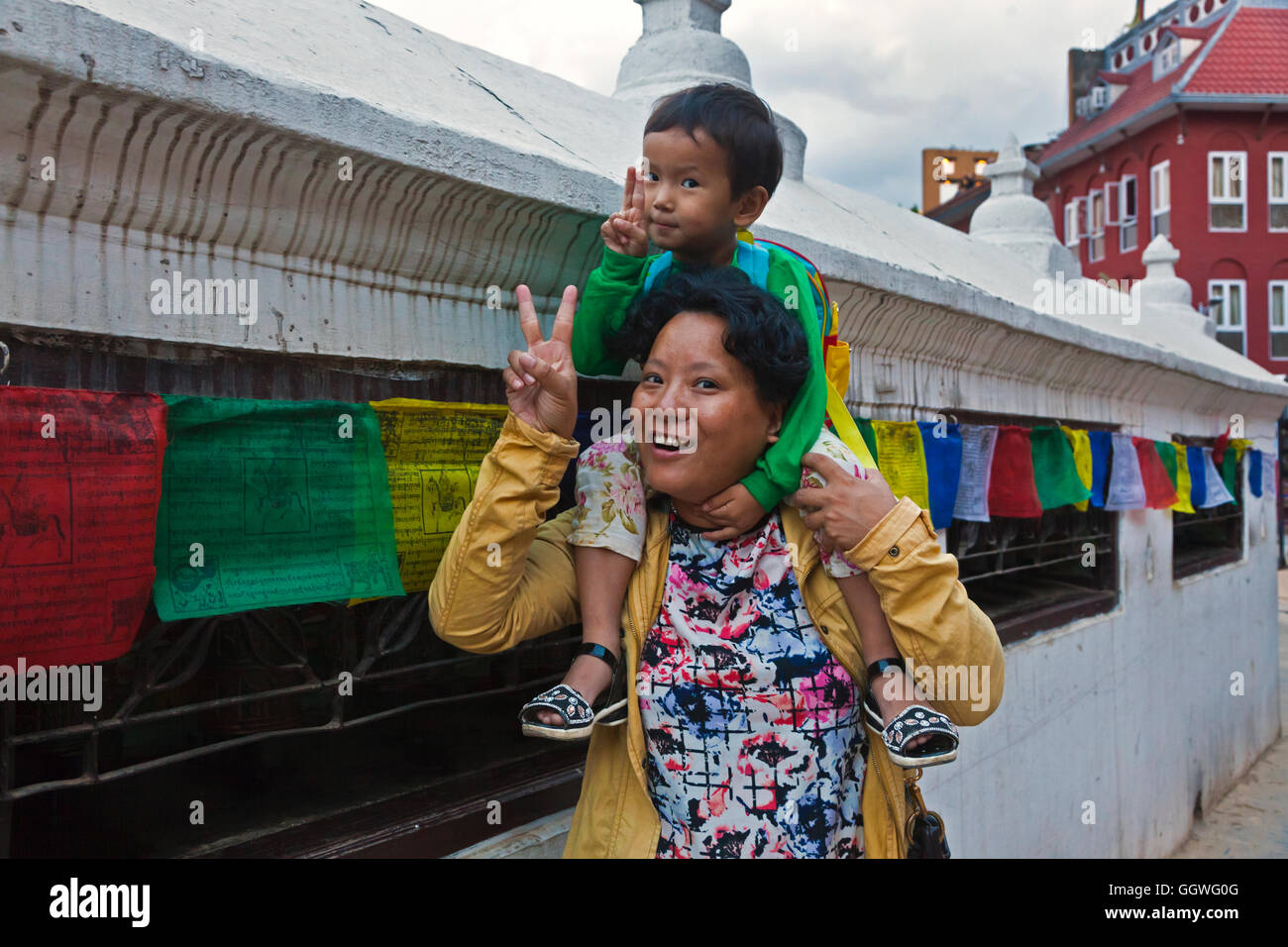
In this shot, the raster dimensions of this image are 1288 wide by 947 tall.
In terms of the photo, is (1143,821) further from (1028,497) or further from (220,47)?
(220,47)

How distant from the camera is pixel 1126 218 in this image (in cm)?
2373

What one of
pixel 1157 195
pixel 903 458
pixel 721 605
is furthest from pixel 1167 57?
pixel 721 605

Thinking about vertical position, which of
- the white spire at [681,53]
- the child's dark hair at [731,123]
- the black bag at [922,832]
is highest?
the white spire at [681,53]

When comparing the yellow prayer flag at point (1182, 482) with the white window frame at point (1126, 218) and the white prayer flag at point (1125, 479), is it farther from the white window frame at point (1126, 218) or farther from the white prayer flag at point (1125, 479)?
the white window frame at point (1126, 218)

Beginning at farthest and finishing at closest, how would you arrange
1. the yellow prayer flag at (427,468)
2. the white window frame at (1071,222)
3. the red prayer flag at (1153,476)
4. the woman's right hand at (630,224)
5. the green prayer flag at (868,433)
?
the white window frame at (1071,222), the red prayer flag at (1153,476), the green prayer flag at (868,433), the yellow prayer flag at (427,468), the woman's right hand at (630,224)

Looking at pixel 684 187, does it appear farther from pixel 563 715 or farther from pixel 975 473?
pixel 975 473

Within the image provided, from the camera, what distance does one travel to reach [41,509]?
1.67 meters

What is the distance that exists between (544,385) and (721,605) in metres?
0.53

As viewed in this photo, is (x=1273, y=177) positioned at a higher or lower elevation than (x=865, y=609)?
higher

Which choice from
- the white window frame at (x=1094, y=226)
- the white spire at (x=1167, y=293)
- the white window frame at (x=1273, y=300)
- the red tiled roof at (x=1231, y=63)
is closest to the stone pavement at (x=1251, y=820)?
the white spire at (x=1167, y=293)

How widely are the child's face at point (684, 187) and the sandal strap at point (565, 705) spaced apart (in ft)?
2.98

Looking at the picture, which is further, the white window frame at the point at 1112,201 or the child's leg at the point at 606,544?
the white window frame at the point at 1112,201

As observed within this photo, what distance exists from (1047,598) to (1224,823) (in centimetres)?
319

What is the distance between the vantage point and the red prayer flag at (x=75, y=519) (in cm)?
164
